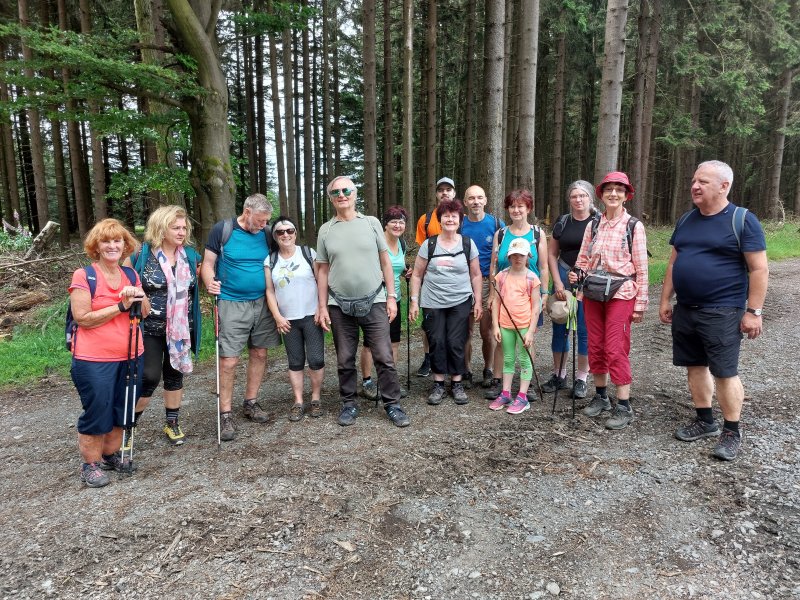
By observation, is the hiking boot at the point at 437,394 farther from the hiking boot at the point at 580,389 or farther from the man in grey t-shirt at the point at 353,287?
the hiking boot at the point at 580,389

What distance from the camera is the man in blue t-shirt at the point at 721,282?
359 cm

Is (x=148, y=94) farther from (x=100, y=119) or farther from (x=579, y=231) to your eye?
(x=579, y=231)

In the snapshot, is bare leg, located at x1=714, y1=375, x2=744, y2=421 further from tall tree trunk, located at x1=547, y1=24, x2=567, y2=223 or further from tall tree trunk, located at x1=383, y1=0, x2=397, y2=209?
tall tree trunk, located at x1=547, y1=24, x2=567, y2=223

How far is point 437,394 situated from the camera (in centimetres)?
507

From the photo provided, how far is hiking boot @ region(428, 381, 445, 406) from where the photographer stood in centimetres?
501

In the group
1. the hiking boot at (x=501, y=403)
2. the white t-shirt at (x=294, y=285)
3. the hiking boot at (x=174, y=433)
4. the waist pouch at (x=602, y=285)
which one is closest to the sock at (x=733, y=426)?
the waist pouch at (x=602, y=285)

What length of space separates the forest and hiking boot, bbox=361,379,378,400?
4359 mm

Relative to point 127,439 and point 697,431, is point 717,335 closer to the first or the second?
point 697,431

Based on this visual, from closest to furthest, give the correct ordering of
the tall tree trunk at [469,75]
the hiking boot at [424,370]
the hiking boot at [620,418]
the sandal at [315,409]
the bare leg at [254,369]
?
the hiking boot at [620,418]
the bare leg at [254,369]
the sandal at [315,409]
the hiking boot at [424,370]
the tall tree trunk at [469,75]

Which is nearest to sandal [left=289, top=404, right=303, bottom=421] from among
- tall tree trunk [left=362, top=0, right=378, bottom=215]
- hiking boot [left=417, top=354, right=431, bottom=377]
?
hiking boot [left=417, top=354, right=431, bottom=377]

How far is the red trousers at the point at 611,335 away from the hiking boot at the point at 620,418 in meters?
0.24

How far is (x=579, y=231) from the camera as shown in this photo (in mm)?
4812

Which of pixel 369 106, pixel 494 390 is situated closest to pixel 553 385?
pixel 494 390

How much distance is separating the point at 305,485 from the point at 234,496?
479 mm
